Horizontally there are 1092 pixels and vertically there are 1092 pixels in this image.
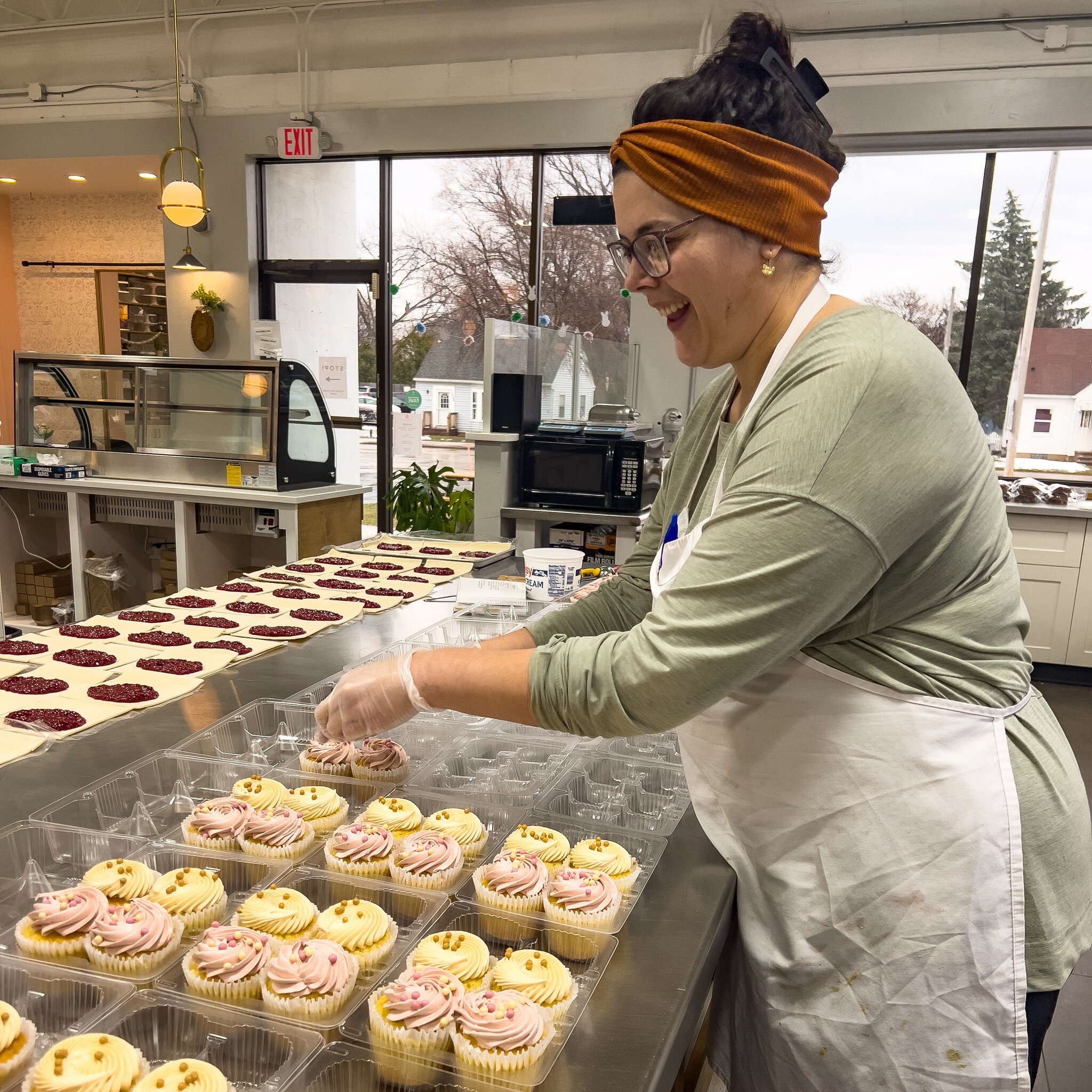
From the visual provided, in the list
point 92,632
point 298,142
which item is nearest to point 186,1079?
point 92,632

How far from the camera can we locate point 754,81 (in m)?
1.04

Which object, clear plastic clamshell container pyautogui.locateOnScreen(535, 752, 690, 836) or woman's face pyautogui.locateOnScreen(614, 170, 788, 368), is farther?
clear plastic clamshell container pyautogui.locateOnScreen(535, 752, 690, 836)

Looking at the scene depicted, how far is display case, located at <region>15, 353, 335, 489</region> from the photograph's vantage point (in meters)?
4.84

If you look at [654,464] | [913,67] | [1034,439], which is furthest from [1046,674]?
[913,67]

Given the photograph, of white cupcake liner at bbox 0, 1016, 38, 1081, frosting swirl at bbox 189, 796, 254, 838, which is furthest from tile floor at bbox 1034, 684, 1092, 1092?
white cupcake liner at bbox 0, 1016, 38, 1081

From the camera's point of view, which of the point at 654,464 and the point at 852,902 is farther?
the point at 654,464

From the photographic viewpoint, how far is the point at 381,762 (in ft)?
4.76

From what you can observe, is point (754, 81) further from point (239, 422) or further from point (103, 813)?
point (239, 422)

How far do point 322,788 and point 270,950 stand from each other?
384 mm

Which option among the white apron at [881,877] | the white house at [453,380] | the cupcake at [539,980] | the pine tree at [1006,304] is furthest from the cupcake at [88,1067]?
the pine tree at [1006,304]

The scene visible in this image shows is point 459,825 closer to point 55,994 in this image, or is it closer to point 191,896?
point 191,896

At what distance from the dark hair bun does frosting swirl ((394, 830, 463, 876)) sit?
36.7 inches

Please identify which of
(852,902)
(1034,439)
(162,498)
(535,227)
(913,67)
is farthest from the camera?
(535,227)

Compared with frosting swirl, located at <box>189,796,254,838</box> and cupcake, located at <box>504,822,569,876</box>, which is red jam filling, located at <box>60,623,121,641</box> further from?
cupcake, located at <box>504,822,569,876</box>
